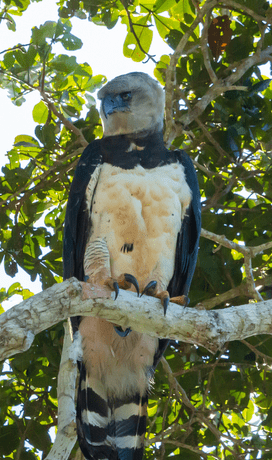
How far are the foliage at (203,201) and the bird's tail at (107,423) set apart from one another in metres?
0.43

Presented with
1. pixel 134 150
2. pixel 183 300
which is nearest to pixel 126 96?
pixel 134 150

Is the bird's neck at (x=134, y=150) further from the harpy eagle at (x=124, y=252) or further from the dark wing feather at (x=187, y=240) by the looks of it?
the dark wing feather at (x=187, y=240)

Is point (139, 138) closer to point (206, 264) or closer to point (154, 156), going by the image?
point (154, 156)

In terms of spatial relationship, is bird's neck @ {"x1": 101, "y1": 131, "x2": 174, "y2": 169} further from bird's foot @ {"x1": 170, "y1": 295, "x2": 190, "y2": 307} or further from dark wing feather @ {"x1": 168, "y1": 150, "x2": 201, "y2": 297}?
bird's foot @ {"x1": 170, "y1": 295, "x2": 190, "y2": 307}

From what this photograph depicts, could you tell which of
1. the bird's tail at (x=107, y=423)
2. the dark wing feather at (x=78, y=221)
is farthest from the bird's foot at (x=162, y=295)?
the bird's tail at (x=107, y=423)

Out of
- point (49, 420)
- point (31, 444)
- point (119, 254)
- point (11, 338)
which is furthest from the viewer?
point (49, 420)

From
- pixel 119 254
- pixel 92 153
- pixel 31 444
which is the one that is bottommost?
pixel 31 444

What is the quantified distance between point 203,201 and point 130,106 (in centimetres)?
92

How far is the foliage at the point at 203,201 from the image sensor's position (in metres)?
3.31

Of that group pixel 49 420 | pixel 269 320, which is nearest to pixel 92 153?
pixel 269 320

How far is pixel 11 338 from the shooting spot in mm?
1736

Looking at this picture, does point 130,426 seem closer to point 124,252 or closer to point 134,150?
point 124,252

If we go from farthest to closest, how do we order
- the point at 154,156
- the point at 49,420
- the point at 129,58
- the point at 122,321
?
1. the point at 129,58
2. the point at 49,420
3. the point at 154,156
4. the point at 122,321

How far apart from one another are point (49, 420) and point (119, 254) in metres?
1.55
